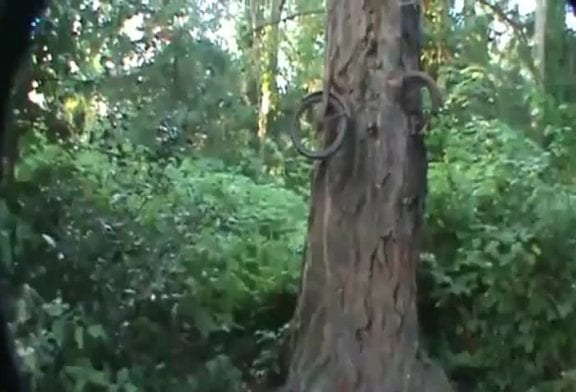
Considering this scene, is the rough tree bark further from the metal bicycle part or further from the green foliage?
the green foliage

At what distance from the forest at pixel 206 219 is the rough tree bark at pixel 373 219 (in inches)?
14.5

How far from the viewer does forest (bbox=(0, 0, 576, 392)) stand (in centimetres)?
278

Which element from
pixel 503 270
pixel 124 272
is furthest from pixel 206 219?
pixel 503 270

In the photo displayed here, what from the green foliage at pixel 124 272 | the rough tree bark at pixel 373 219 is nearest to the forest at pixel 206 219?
the green foliage at pixel 124 272

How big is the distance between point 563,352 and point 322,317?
1.16 meters

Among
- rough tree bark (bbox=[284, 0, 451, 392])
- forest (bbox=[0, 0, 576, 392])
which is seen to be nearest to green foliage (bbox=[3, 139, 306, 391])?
forest (bbox=[0, 0, 576, 392])

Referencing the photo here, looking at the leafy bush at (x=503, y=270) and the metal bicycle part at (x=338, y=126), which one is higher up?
the metal bicycle part at (x=338, y=126)

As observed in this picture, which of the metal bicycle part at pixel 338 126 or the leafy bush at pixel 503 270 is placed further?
the leafy bush at pixel 503 270

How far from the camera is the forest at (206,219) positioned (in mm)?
2779

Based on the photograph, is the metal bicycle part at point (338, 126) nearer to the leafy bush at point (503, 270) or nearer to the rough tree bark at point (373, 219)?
the rough tree bark at point (373, 219)

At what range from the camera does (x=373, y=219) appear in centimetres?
323

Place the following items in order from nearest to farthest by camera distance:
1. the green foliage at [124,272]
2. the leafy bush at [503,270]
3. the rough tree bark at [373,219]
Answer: the green foliage at [124,272] < the rough tree bark at [373,219] < the leafy bush at [503,270]

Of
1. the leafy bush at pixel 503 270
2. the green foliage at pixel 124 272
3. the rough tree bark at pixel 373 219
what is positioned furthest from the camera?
the leafy bush at pixel 503 270

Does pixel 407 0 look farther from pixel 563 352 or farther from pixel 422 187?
pixel 563 352
